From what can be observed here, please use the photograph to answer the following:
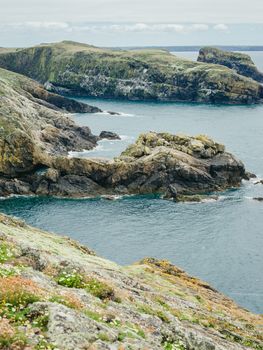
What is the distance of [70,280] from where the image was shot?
26.0 m

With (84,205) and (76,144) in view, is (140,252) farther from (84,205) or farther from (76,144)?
(76,144)

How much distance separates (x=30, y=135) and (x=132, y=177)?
104 feet

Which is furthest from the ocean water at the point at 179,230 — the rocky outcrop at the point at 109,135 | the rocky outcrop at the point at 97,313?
the rocky outcrop at the point at 109,135

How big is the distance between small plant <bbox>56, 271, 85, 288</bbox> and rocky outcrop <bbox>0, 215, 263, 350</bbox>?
0.05 m

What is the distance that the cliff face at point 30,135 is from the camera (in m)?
117

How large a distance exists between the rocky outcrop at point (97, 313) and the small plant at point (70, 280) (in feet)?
0.17

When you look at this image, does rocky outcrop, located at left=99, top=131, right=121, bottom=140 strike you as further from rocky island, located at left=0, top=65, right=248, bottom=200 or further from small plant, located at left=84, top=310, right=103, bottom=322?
small plant, located at left=84, top=310, right=103, bottom=322

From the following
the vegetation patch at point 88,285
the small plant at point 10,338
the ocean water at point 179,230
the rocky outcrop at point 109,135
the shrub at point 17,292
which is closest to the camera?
the small plant at point 10,338

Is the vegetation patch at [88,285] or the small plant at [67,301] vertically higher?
the small plant at [67,301]

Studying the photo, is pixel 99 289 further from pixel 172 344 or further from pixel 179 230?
pixel 179 230

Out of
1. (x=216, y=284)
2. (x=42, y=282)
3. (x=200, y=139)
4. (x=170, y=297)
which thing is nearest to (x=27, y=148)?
(x=200, y=139)

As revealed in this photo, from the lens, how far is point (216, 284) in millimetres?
71812

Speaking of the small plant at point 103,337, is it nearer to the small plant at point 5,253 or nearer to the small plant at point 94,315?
the small plant at point 94,315

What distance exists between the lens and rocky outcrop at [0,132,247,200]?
113 metres
